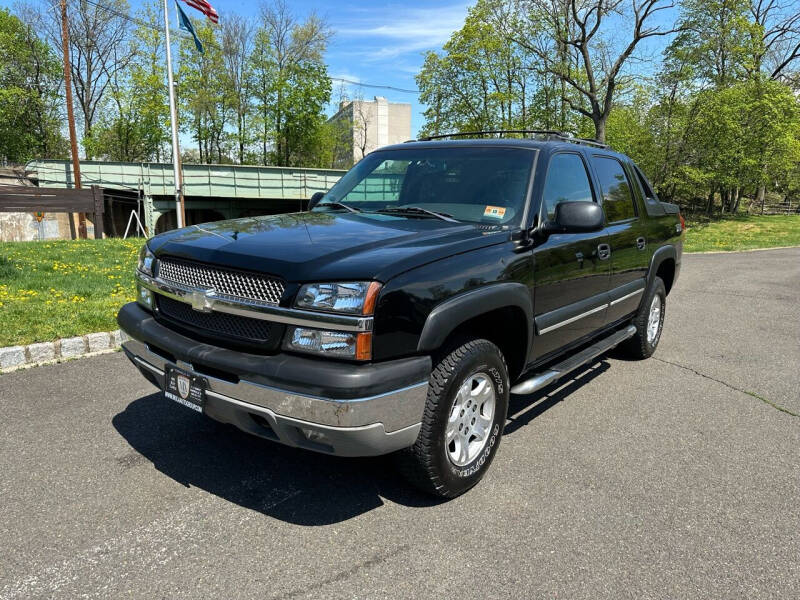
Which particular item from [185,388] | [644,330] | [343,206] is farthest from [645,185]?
[185,388]

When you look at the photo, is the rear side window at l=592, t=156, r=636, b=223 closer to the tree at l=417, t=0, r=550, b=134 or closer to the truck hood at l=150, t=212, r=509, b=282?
the truck hood at l=150, t=212, r=509, b=282

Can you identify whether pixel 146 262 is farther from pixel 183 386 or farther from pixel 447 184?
pixel 447 184

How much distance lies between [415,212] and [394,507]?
1.75 m

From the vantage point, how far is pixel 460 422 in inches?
115

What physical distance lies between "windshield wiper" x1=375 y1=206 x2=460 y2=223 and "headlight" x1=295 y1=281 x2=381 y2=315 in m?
1.12

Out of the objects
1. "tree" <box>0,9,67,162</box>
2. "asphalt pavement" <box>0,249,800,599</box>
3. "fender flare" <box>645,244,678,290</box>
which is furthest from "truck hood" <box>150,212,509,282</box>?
"tree" <box>0,9,67,162</box>

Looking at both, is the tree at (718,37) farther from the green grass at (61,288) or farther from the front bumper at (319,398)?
the front bumper at (319,398)

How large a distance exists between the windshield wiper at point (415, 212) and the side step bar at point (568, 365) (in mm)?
1073

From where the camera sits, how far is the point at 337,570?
2398 millimetres

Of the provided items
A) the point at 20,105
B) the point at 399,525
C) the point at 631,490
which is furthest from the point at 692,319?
the point at 20,105

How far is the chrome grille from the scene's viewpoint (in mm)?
2539

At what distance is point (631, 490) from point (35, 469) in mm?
3372

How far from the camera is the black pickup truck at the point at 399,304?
7.84 ft

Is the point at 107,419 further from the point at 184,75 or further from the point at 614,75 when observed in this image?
the point at 184,75
